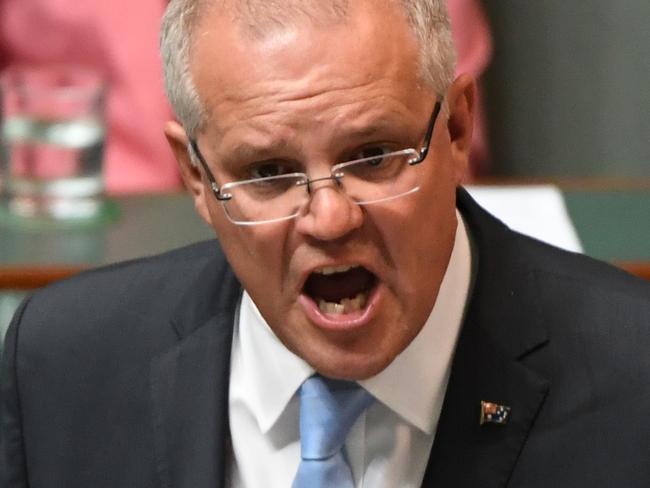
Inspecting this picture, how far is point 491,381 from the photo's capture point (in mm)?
1383

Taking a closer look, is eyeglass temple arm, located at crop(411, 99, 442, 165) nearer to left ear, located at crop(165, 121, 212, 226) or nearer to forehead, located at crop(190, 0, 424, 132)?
forehead, located at crop(190, 0, 424, 132)

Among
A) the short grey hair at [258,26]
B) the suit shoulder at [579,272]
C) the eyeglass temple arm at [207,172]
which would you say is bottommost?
Result: the suit shoulder at [579,272]

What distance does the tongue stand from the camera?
1262 millimetres

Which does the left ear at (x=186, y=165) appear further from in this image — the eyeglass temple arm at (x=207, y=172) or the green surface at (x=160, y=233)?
the green surface at (x=160, y=233)

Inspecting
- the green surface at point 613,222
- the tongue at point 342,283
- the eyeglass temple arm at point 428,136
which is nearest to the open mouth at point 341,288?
the tongue at point 342,283

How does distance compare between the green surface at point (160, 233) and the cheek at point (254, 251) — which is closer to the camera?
the cheek at point (254, 251)

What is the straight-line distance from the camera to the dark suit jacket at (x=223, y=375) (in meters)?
1.36

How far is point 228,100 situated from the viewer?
1.25 metres

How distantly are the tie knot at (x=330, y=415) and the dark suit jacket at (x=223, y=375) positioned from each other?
0.09 m

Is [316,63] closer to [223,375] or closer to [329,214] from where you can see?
[329,214]

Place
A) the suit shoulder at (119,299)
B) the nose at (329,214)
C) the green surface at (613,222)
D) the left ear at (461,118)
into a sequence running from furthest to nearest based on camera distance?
the green surface at (613,222), the suit shoulder at (119,299), the left ear at (461,118), the nose at (329,214)

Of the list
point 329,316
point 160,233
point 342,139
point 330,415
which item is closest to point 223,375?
point 330,415

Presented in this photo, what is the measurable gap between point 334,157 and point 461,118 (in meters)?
0.18

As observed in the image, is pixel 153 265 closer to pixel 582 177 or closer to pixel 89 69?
pixel 89 69
